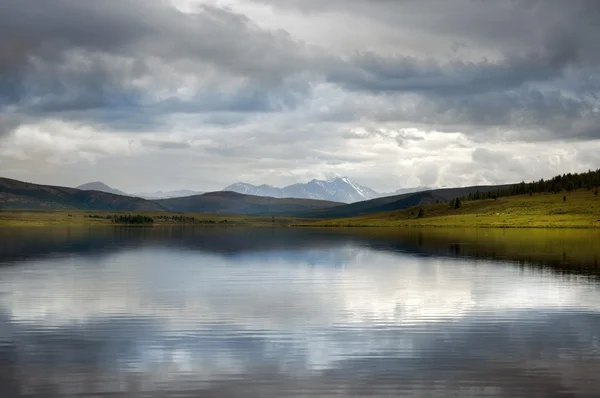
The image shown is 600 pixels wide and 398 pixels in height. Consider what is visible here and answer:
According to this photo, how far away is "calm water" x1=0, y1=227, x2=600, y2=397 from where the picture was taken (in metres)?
25.7

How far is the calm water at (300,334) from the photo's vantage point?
25.7 m

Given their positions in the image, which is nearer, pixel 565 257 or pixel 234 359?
pixel 234 359

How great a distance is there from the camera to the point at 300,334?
35.9 meters

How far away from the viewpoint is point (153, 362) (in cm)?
2916

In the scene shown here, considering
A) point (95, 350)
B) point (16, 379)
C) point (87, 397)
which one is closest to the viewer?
point (87, 397)

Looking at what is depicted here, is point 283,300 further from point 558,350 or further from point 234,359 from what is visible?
point 558,350

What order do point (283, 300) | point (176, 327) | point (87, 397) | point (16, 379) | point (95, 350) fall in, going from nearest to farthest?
point (87, 397), point (16, 379), point (95, 350), point (176, 327), point (283, 300)

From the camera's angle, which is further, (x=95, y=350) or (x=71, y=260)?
(x=71, y=260)

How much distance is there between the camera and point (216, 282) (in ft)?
211

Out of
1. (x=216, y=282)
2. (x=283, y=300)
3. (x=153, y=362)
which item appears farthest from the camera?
(x=216, y=282)

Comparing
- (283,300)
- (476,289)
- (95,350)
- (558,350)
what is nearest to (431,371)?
(558,350)

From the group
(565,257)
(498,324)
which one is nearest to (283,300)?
(498,324)

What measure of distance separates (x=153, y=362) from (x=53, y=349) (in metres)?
6.59

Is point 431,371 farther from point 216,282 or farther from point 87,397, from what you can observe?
point 216,282
